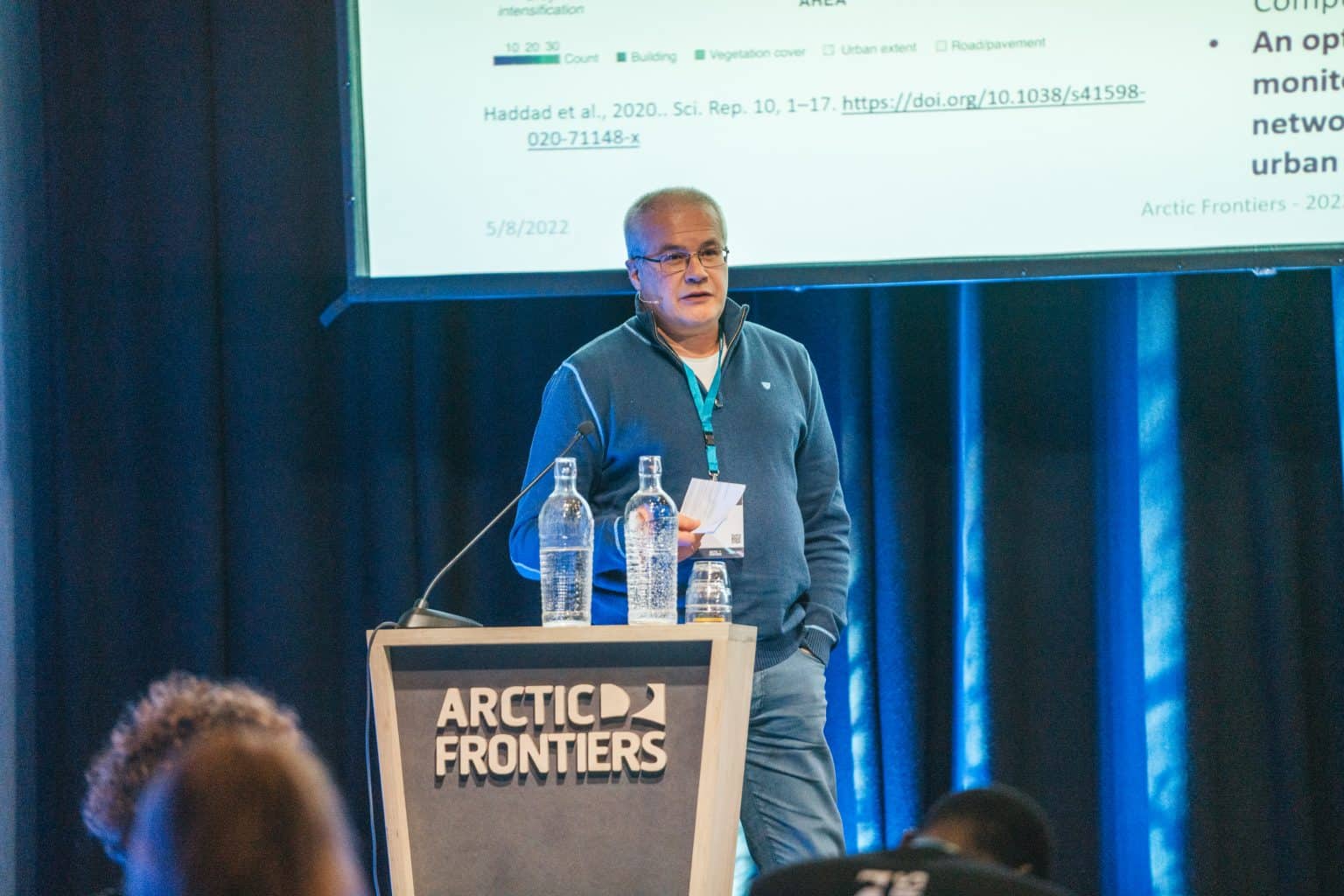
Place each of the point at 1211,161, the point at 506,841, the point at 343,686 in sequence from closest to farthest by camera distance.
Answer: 1. the point at 506,841
2. the point at 1211,161
3. the point at 343,686

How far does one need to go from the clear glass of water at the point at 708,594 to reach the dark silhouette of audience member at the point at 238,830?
1.61 metres

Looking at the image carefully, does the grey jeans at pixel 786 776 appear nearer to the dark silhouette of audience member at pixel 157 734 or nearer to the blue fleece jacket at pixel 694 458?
the blue fleece jacket at pixel 694 458

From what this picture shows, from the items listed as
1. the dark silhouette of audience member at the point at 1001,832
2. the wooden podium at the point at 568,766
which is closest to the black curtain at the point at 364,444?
the wooden podium at the point at 568,766

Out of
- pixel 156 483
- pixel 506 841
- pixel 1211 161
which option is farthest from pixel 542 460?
pixel 1211 161

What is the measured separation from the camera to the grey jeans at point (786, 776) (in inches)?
108

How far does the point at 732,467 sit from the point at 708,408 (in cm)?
13

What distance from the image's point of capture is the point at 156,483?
3.90 m

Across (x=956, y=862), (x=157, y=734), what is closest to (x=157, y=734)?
(x=157, y=734)

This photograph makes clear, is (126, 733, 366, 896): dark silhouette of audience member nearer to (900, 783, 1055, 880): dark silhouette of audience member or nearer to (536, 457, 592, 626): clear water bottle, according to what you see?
(900, 783, 1055, 880): dark silhouette of audience member

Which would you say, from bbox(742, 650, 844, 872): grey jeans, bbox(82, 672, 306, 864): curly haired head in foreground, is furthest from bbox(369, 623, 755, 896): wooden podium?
bbox(82, 672, 306, 864): curly haired head in foreground

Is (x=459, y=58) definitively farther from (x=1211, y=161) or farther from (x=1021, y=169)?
(x=1211, y=161)

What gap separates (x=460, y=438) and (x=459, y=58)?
969 millimetres

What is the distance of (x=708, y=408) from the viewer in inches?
114

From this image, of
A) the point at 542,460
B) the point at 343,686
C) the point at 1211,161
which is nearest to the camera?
the point at 542,460
